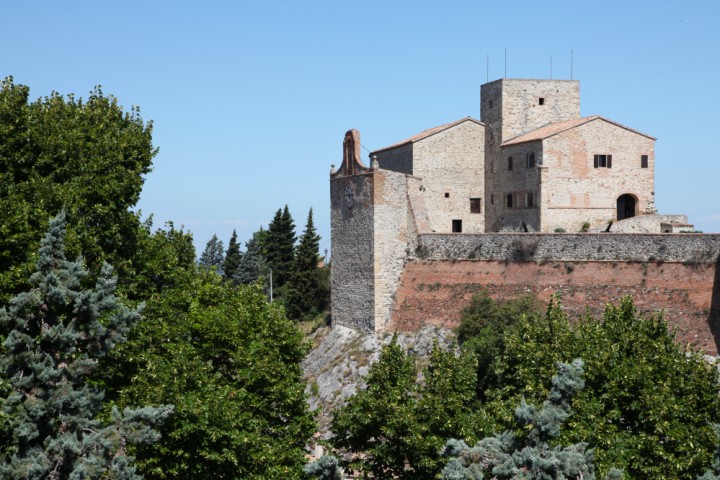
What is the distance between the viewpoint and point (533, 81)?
55.8 m

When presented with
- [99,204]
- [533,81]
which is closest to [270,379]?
[99,204]

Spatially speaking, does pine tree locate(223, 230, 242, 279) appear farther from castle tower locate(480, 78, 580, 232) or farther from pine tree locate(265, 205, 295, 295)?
castle tower locate(480, 78, 580, 232)

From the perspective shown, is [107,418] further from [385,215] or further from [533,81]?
[533,81]

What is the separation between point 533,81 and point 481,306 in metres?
16.3

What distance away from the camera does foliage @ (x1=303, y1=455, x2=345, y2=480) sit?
1069 inches

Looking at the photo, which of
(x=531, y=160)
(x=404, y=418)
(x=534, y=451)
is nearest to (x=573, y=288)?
(x=531, y=160)

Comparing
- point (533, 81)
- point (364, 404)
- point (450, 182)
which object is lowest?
point (364, 404)

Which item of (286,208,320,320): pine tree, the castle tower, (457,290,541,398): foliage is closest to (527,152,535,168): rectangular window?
the castle tower

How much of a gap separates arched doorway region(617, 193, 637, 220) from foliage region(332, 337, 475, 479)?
2560cm

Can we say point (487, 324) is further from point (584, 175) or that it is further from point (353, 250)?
point (584, 175)

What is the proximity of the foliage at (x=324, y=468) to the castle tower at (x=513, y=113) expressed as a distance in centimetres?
2929

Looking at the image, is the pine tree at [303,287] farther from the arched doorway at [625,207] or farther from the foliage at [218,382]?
the foliage at [218,382]

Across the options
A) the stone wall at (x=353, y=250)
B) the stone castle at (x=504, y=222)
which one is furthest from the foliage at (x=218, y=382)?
the stone castle at (x=504, y=222)

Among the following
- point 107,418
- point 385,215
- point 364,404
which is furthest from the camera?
point 385,215
